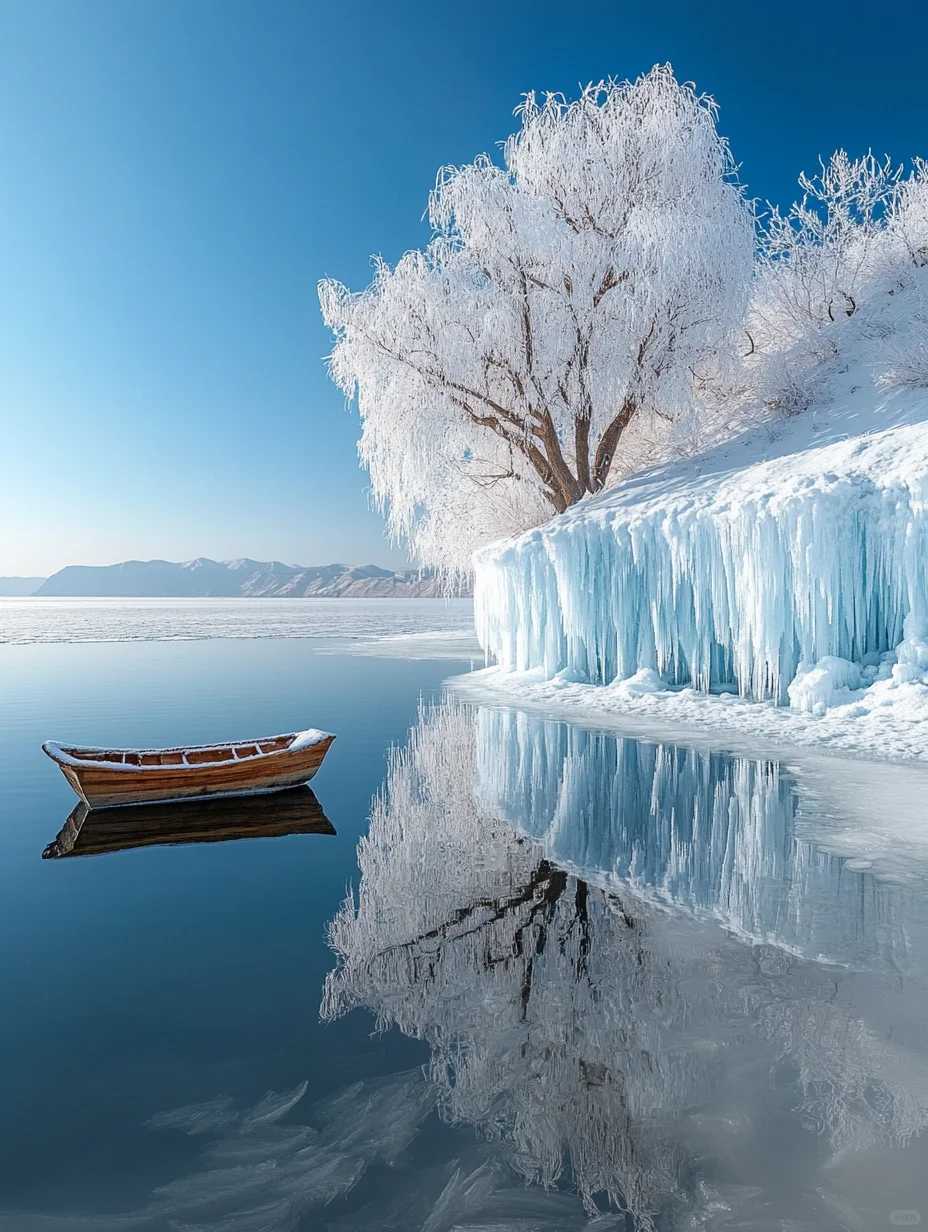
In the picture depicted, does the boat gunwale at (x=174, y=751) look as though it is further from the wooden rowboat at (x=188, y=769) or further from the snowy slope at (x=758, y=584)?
the snowy slope at (x=758, y=584)

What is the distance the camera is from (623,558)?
13.9m

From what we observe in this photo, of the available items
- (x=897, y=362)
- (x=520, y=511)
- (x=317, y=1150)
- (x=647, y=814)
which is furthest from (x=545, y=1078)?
(x=520, y=511)

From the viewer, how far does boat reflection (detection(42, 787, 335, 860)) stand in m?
6.73

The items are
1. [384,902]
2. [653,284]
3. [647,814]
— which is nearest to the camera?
[384,902]

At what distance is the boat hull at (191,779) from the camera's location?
7500mm

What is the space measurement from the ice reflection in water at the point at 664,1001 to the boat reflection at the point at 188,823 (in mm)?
1127

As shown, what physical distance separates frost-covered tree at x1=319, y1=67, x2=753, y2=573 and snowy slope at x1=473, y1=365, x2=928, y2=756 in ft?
8.36

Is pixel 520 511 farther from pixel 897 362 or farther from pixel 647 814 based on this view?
pixel 647 814

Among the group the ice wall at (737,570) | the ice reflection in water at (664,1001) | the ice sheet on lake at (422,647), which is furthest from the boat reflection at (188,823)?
the ice sheet on lake at (422,647)

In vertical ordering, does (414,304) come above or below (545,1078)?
above

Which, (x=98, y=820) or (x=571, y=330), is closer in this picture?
(x=98, y=820)

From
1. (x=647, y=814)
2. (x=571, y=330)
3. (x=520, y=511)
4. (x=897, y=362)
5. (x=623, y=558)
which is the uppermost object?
(x=571, y=330)

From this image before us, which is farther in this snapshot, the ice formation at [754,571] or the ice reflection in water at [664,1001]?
the ice formation at [754,571]

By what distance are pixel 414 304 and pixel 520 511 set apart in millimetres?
6234
